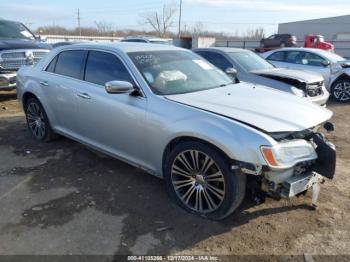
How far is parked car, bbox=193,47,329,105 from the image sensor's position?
23.8ft

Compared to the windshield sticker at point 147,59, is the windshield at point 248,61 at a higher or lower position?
lower

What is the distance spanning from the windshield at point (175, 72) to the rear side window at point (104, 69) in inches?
7.5

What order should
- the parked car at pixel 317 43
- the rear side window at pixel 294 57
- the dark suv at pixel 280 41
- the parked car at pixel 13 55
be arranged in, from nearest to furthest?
the parked car at pixel 13 55 < the rear side window at pixel 294 57 < the parked car at pixel 317 43 < the dark suv at pixel 280 41

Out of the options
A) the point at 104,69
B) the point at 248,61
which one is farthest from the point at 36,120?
the point at 248,61

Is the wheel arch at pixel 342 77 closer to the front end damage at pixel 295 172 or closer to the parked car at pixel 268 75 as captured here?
the parked car at pixel 268 75

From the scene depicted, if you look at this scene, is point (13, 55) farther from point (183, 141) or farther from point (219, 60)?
point (183, 141)

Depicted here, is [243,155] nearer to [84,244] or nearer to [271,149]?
[271,149]

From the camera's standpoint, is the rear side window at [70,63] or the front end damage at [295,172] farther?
the rear side window at [70,63]

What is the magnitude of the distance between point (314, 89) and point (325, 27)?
43.9 m

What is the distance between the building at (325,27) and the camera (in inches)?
1722

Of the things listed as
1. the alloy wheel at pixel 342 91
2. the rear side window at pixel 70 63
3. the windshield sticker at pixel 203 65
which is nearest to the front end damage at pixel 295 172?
the windshield sticker at pixel 203 65

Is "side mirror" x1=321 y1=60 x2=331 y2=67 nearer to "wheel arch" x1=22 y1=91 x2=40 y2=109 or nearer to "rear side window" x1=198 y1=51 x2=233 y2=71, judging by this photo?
"rear side window" x1=198 y1=51 x2=233 y2=71

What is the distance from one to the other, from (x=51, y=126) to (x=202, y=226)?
330 centimetres

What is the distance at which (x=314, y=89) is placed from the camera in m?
7.46
